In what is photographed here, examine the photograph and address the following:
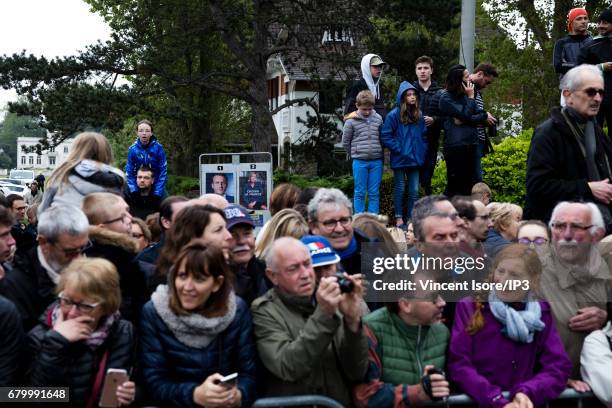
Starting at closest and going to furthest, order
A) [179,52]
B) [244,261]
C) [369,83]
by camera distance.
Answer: [244,261]
[369,83]
[179,52]

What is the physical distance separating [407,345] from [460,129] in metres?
6.11

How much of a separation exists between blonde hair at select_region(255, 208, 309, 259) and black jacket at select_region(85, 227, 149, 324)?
37.5 inches

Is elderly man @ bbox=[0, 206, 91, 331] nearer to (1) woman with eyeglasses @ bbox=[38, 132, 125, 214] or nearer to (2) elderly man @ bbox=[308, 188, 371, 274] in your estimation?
(2) elderly man @ bbox=[308, 188, 371, 274]

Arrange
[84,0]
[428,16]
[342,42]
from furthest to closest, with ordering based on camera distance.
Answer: [84,0], [342,42], [428,16]

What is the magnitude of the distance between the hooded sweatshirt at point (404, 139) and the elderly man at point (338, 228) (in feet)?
17.7

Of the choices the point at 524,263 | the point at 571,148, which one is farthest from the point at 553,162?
the point at 524,263

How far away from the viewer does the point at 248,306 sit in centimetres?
515

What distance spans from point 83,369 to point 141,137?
27.0ft

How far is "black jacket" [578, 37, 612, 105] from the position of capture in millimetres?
9953

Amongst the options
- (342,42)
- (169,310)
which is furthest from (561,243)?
(342,42)

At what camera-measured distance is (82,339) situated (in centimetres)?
436

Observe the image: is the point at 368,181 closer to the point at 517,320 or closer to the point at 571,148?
the point at 571,148

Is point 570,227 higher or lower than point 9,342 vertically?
higher

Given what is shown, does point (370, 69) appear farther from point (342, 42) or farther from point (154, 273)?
point (342, 42)
